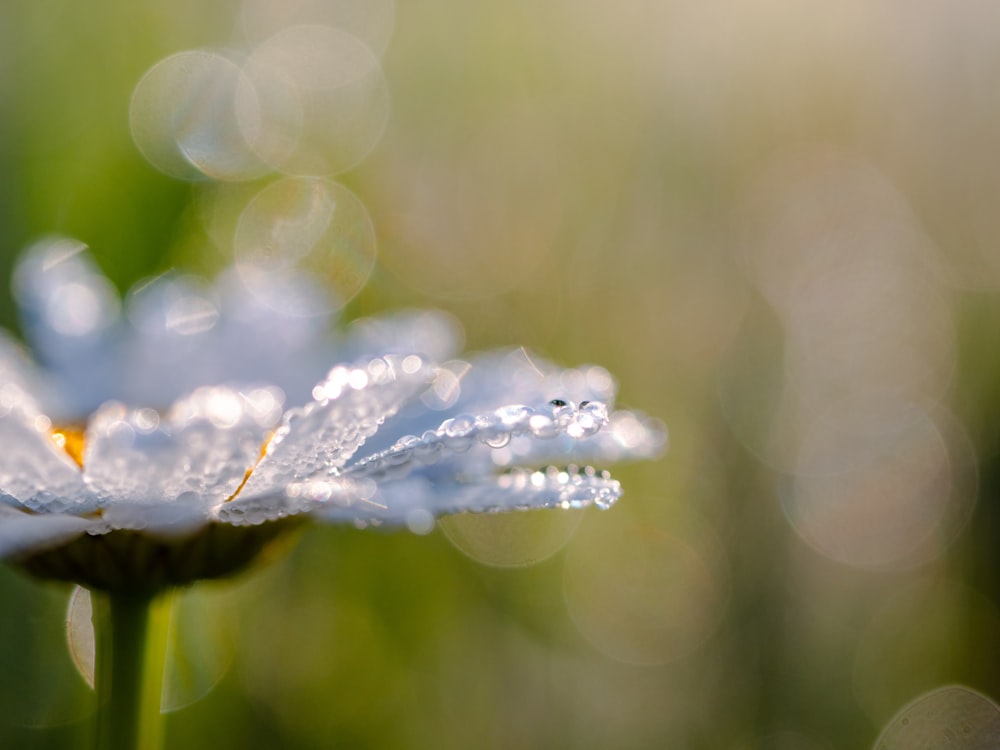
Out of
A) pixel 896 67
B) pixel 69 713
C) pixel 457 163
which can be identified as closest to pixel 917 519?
pixel 896 67

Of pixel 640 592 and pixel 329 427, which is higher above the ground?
pixel 329 427

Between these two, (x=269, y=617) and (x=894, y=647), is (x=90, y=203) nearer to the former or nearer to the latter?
(x=269, y=617)

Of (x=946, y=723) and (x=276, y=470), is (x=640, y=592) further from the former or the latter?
(x=276, y=470)

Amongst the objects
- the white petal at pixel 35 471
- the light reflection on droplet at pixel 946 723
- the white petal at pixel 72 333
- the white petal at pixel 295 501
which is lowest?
the light reflection on droplet at pixel 946 723

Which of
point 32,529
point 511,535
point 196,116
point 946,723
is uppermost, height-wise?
point 196,116

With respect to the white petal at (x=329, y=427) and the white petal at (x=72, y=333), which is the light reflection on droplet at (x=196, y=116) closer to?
the white petal at (x=72, y=333)

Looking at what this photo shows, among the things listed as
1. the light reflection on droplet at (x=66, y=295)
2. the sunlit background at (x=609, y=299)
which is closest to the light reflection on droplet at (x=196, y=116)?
the sunlit background at (x=609, y=299)

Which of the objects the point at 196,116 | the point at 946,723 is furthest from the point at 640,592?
the point at 196,116
